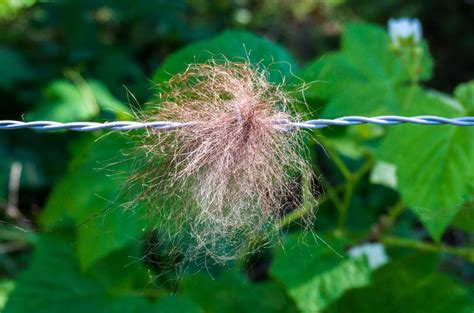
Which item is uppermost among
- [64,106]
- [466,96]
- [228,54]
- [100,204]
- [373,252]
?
[228,54]

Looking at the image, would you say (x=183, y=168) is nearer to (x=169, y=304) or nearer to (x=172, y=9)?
(x=169, y=304)

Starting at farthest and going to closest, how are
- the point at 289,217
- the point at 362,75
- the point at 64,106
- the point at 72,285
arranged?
the point at 64,106, the point at 362,75, the point at 72,285, the point at 289,217

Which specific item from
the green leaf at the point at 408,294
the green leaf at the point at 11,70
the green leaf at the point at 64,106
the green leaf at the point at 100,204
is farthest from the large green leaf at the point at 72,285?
the green leaf at the point at 11,70

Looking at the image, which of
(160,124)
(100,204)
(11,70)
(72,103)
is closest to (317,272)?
(100,204)

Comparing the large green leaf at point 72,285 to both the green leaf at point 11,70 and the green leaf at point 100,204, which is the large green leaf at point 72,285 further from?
the green leaf at point 11,70

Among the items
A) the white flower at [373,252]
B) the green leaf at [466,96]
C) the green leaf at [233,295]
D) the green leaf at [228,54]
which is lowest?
the white flower at [373,252]

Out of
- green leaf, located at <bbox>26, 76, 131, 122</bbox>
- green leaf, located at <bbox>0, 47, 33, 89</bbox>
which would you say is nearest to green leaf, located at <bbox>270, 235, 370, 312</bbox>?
green leaf, located at <bbox>26, 76, 131, 122</bbox>

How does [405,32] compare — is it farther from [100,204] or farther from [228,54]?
[100,204]
